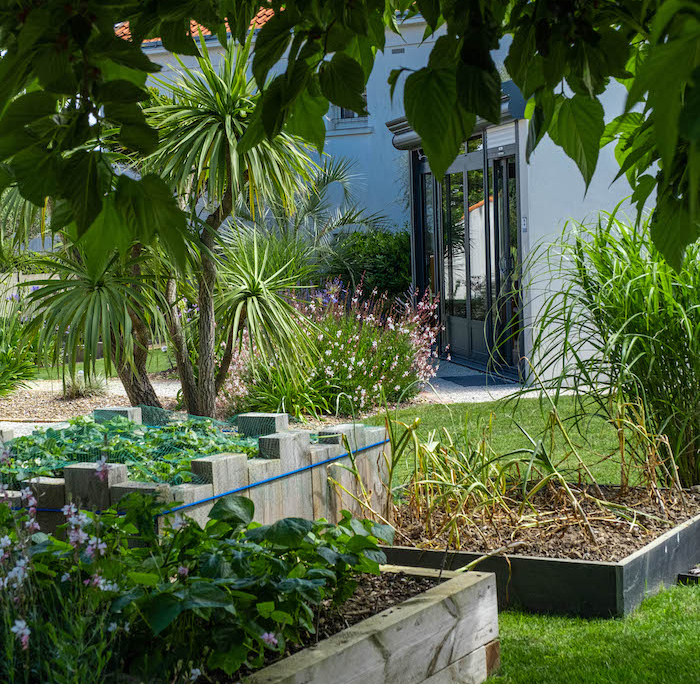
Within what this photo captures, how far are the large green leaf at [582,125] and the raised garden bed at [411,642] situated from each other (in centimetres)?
141

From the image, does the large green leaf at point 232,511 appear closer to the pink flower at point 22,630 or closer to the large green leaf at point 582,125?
the pink flower at point 22,630

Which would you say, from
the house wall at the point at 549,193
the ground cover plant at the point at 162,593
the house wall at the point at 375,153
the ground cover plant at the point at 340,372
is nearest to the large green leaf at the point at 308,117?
the ground cover plant at the point at 162,593

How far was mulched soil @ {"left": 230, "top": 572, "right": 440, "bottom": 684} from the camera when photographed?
8.08 ft

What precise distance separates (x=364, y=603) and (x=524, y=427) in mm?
5218

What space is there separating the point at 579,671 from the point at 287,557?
1205 millimetres

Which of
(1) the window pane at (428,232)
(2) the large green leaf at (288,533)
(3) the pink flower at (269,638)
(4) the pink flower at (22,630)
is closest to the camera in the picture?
(4) the pink flower at (22,630)

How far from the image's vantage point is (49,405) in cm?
1067

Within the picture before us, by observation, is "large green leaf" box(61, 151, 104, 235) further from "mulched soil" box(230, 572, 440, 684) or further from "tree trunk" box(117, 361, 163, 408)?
"tree trunk" box(117, 361, 163, 408)

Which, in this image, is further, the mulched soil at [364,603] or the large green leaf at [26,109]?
the mulched soil at [364,603]

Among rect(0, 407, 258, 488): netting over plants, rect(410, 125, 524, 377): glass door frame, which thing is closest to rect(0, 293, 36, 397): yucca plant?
rect(410, 125, 524, 377): glass door frame

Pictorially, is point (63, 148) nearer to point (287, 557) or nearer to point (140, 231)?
point (140, 231)

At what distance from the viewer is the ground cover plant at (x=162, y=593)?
204cm

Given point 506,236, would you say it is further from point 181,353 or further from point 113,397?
point 181,353

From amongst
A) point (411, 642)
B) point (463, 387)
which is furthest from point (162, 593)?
point (463, 387)
